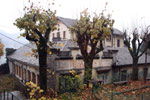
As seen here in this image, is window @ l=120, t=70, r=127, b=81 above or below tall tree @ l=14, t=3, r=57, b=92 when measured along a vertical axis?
below

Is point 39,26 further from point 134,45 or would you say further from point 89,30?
point 134,45

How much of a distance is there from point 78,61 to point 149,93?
7061 mm

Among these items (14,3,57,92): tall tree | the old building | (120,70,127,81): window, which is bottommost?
(120,70,127,81): window

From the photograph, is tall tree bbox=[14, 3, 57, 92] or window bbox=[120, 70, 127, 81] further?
window bbox=[120, 70, 127, 81]

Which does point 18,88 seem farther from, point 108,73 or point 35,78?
point 108,73

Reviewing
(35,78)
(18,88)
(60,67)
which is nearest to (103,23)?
(60,67)

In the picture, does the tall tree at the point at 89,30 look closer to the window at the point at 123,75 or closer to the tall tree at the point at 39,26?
the tall tree at the point at 39,26

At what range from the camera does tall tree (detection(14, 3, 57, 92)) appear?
719 cm

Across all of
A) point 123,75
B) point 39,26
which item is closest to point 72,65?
point 39,26

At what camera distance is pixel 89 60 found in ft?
36.5

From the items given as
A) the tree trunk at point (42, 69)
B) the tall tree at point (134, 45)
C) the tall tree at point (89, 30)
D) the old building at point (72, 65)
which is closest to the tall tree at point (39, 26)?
the tree trunk at point (42, 69)

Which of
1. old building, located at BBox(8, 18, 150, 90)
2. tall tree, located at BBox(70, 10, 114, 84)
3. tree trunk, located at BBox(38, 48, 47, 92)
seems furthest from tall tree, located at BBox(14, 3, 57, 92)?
tall tree, located at BBox(70, 10, 114, 84)

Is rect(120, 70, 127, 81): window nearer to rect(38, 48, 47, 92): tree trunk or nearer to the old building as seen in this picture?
the old building

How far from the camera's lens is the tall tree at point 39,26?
7.19 metres
